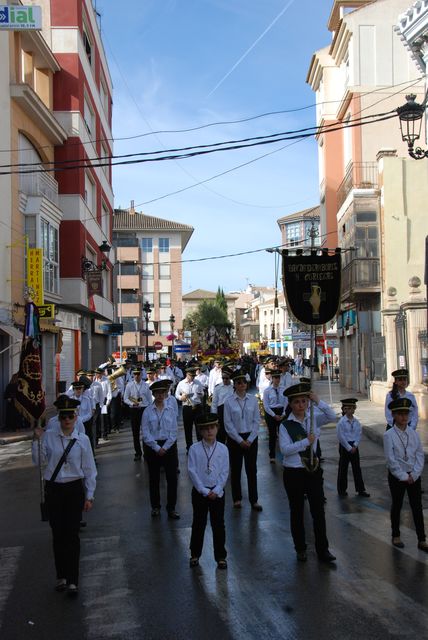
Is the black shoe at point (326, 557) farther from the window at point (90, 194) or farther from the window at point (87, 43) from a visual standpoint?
the window at point (87, 43)

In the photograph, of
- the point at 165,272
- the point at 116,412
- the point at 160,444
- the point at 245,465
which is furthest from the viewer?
the point at 165,272

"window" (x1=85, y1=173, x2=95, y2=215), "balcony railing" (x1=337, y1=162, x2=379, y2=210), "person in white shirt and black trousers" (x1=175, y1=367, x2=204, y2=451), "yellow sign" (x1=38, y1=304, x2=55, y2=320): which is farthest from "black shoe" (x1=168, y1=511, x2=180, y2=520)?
"balcony railing" (x1=337, y1=162, x2=379, y2=210)

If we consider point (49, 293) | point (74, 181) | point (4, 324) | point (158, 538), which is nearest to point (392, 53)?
point (74, 181)

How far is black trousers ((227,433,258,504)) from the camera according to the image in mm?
8555

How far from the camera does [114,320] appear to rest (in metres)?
41.4

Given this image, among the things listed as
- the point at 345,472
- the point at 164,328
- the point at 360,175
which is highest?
the point at 360,175

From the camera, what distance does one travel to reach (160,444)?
27.5 ft

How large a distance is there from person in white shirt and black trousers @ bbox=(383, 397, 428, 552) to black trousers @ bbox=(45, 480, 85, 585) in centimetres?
316

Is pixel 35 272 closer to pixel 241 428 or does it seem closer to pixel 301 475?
pixel 241 428

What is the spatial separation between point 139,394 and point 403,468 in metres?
7.32

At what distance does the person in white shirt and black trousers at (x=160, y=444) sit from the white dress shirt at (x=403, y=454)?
277cm

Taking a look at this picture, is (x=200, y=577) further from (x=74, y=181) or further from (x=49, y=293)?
(x=74, y=181)

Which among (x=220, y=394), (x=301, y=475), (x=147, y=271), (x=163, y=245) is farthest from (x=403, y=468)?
(x=147, y=271)

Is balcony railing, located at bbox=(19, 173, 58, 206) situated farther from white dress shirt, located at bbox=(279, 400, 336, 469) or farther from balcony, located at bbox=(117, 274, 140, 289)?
balcony, located at bbox=(117, 274, 140, 289)
